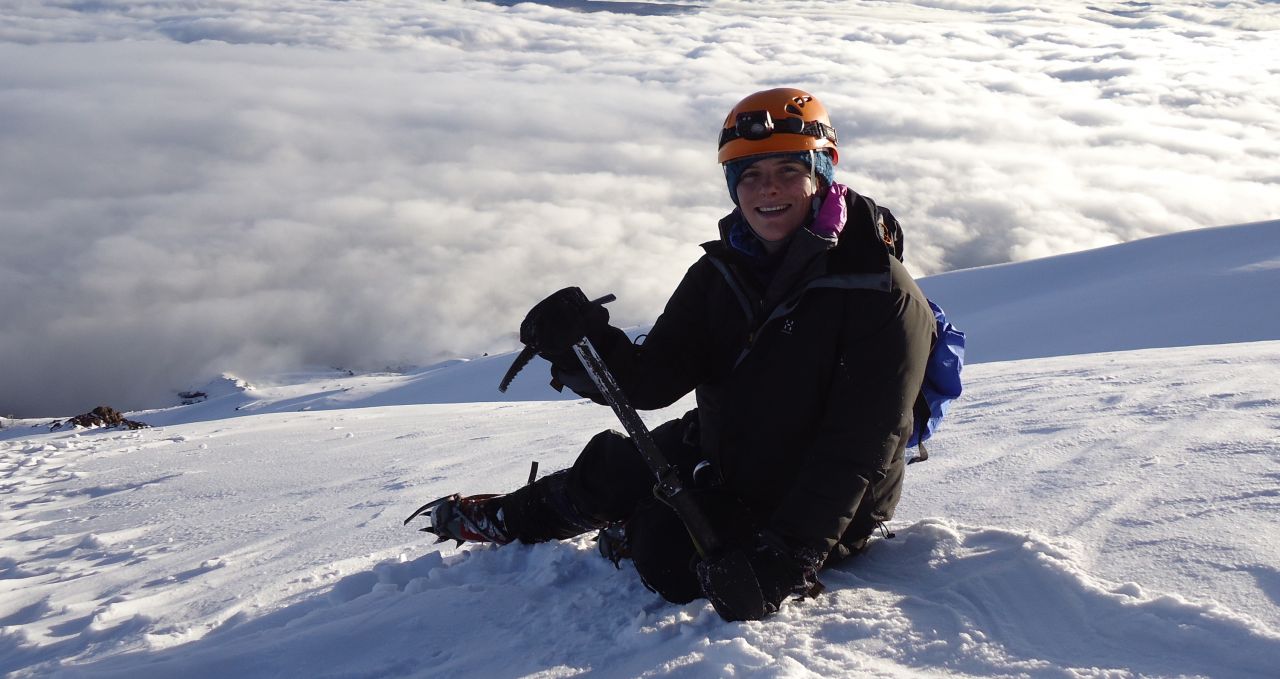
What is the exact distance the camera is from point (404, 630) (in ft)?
7.26

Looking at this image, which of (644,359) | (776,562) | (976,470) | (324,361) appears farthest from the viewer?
(324,361)

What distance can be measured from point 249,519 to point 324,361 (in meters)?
101

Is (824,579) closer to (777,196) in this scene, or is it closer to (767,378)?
(767,378)

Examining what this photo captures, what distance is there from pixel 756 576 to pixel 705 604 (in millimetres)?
212

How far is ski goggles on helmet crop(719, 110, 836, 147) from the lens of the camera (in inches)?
87.0

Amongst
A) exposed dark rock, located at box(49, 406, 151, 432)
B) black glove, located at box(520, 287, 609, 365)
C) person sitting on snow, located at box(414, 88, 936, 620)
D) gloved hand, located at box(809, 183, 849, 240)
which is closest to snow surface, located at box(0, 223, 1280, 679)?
person sitting on snow, located at box(414, 88, 936, 620)

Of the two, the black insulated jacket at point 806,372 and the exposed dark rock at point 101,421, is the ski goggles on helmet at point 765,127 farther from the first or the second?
the exposed dark rock at point 101,421

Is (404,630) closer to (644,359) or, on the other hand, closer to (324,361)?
(644,359)

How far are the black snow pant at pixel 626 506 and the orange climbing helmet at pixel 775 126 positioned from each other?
0.78 meters

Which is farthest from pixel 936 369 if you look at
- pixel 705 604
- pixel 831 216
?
pixel 705 604

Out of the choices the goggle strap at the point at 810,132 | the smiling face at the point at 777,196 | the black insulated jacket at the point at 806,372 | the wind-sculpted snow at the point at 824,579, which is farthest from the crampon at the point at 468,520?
the goggle strap at the point at 810,132

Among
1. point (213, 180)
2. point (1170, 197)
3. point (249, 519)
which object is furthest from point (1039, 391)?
point (213, 180)

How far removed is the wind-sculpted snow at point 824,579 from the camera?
6.00 ft

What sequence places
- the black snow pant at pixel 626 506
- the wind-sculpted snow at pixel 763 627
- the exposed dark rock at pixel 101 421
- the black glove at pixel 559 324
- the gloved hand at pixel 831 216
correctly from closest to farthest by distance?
the wind-sculpted snow at pixel 763 627 → the gloved hand at pixel 831 216 → the black snow pant at pixel 626 506 → the black glove at pixel 559 324 → the exposed dark rock at pixel 101 421
